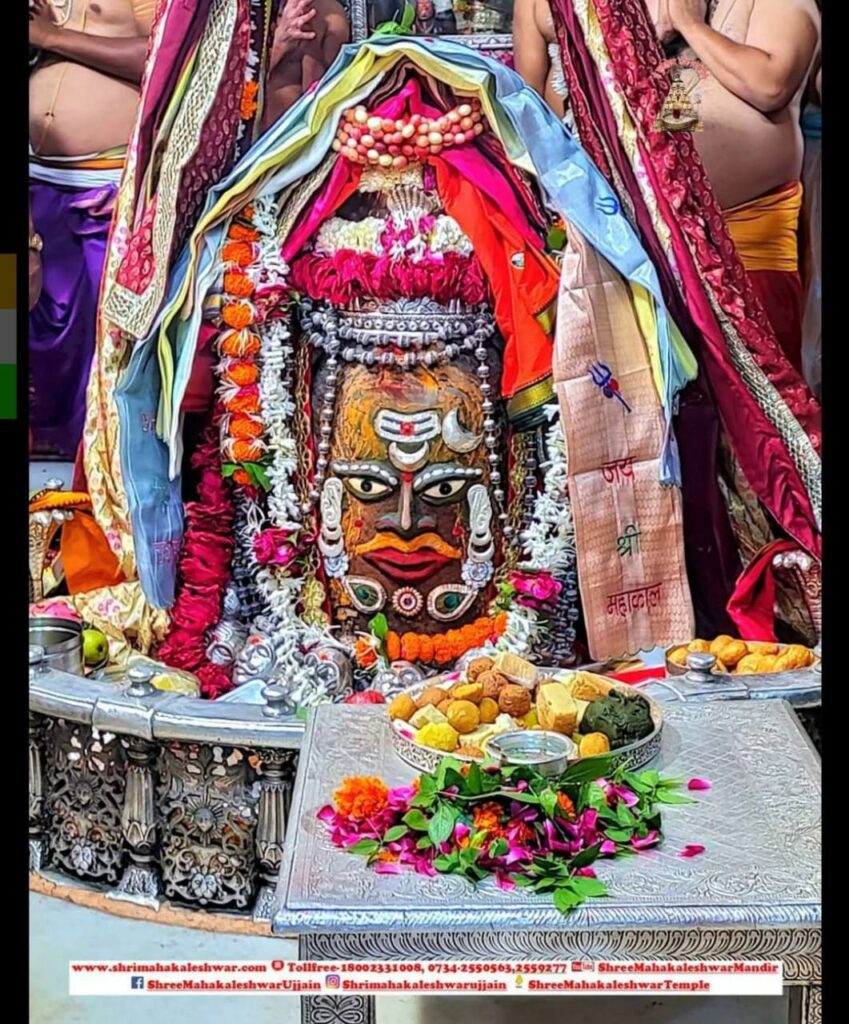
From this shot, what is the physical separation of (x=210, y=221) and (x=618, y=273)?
107cm

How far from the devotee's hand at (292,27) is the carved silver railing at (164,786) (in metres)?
1.65

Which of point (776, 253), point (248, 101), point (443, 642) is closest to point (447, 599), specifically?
point (443, 642)

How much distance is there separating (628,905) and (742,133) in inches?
77.2

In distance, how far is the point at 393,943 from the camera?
239cm

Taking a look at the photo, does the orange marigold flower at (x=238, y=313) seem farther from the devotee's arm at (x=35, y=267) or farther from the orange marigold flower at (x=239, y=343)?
the devotee's arm at (x=35, y=267)

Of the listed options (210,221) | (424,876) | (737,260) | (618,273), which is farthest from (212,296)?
(424,876)

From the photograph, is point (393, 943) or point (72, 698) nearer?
point (393, 943)

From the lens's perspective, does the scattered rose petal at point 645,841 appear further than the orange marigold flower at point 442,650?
No

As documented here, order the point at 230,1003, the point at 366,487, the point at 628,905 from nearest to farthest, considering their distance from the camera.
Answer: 1. the point at 628,905
2. the point at 230,1003
3. the point at 366,487

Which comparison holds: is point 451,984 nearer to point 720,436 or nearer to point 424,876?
point 424,876

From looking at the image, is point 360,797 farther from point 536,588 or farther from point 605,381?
point 605,381

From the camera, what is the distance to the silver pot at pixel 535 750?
2686mm

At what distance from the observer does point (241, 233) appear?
346 cm

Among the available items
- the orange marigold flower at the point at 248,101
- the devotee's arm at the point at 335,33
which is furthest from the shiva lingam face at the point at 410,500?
the devotee's arm at the point at 335,33
